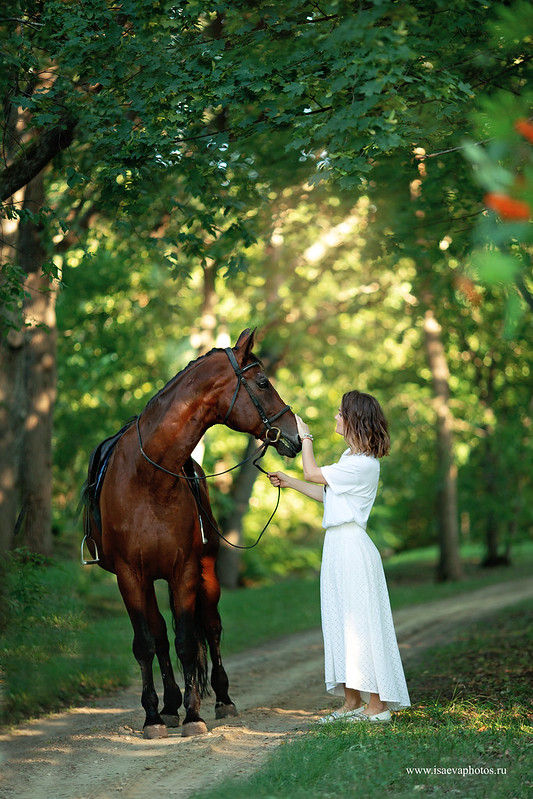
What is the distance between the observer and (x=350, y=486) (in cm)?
616

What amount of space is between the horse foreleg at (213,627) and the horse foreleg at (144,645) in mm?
693

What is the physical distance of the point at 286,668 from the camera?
10.3 metres

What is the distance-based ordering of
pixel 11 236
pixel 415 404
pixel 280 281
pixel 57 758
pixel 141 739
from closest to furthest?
pixel 57 758 < pixel 141 739 < pixel 11 236 < pixel 280 281 < pixel 415 404

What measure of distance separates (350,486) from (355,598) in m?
0.78

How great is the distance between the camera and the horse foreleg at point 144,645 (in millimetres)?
6453

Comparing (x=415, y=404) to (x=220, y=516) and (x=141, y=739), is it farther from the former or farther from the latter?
(x=141, y=739)

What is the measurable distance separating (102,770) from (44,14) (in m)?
5.67

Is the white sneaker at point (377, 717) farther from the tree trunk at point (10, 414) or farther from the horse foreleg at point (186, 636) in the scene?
the tree trunk at point (10, 414)

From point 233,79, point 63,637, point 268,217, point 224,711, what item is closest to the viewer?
point 233,79

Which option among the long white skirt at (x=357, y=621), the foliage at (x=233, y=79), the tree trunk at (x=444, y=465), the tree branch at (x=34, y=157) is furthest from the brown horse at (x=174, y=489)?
the tree trunk at (x=444, y=465)

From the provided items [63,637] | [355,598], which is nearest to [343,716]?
[355,598]

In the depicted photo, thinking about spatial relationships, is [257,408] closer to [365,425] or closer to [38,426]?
[365,425]

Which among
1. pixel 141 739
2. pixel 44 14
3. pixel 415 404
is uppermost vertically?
pixel 44 14

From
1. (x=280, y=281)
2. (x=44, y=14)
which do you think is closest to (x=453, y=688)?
(x=44, y=14)
